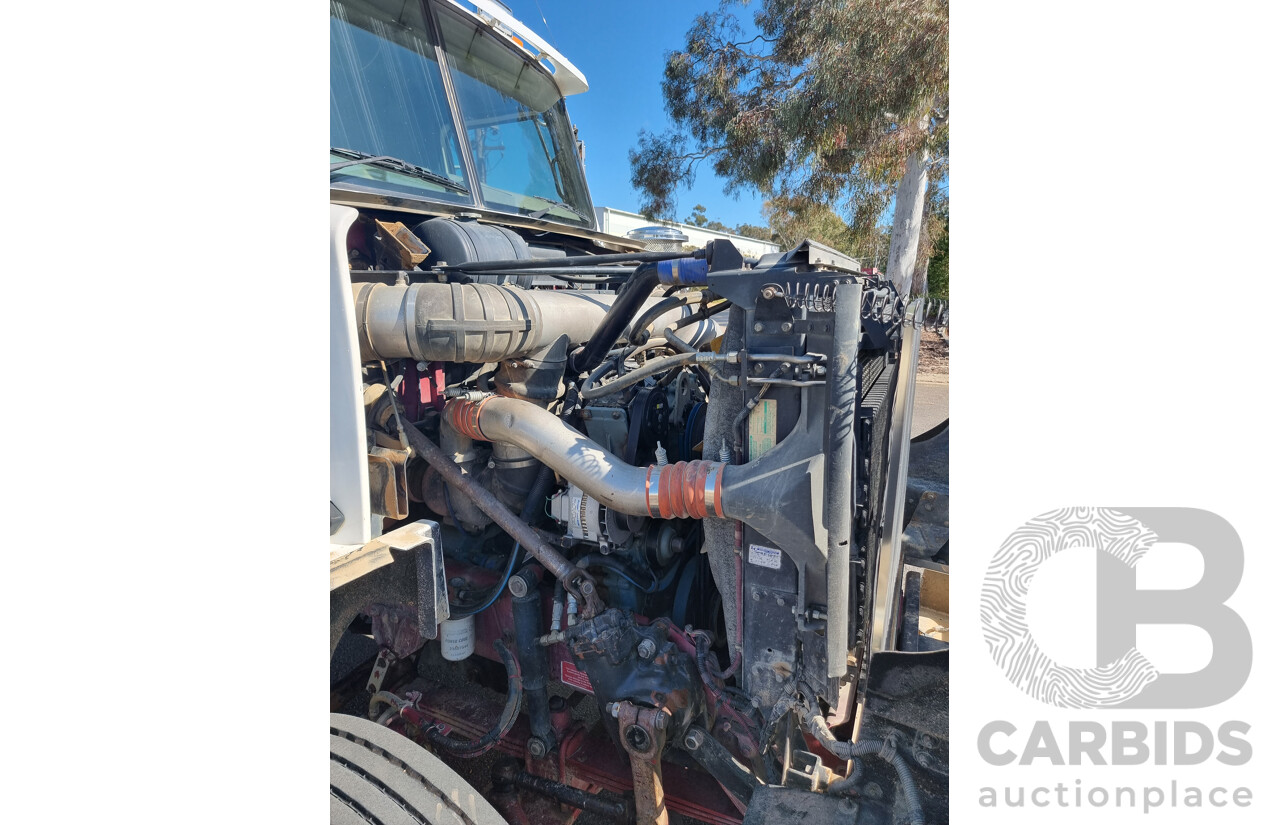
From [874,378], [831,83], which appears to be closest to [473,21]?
[874,378]

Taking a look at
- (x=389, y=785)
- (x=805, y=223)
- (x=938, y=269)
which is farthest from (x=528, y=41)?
(x=938, y=269)

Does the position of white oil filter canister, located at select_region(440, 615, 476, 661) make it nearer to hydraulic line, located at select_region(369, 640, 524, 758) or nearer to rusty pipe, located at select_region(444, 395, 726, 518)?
hydraulic line, located at select_region(369, 640, 524, 758)

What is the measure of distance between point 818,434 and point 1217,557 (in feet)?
2.60

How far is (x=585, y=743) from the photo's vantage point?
2637mm

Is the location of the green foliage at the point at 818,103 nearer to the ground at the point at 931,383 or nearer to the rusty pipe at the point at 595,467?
the ground at the point at 931,383

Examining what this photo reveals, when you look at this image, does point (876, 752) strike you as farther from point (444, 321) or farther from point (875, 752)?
point (444, 321)

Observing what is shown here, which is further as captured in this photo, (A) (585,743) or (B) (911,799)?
(A) (585,743)

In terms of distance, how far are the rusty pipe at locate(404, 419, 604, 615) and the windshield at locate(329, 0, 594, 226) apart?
101 centimetres

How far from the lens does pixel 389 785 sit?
1746 mm

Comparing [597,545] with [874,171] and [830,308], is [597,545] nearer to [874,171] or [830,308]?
[830,308]

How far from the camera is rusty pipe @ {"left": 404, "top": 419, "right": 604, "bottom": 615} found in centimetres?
223

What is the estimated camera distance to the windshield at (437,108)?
2.62 meters

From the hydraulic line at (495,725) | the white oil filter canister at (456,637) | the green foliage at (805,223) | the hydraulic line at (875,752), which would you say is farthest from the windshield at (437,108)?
the green foliage at (805,223)

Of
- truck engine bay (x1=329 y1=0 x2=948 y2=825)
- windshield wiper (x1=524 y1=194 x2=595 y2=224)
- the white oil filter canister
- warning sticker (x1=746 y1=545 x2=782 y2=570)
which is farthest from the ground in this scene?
warning sticker (x1=746 y1=545 x2=782 y2=570)
